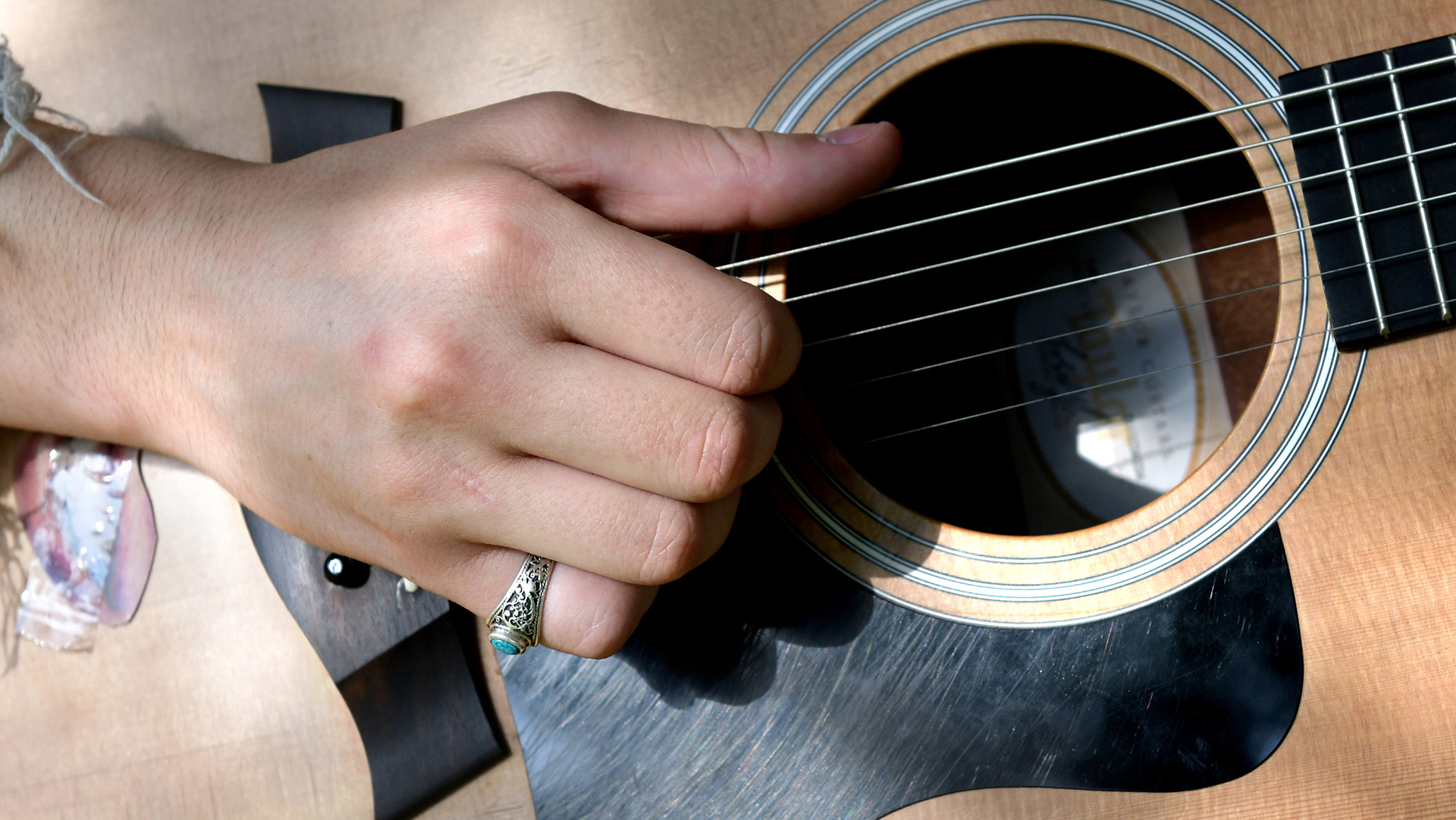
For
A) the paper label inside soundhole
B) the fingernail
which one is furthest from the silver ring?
the paper label inside soundhole

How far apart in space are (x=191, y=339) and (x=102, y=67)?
385 millimetres

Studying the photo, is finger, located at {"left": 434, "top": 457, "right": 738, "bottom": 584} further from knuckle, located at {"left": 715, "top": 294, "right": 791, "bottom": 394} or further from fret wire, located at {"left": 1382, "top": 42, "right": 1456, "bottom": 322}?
fret wire, located at {"left": 1382, "top": 42, "right": 1456, "bottom": 322}

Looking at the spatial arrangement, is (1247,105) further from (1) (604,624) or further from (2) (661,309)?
(1) (604,624)

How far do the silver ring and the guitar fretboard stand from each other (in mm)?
680

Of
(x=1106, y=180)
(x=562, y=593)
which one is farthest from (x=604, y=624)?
(x=1106, y=180)

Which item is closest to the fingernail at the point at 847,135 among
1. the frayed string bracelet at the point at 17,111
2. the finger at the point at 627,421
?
the finger at the point at 627,421

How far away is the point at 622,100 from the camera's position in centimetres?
79

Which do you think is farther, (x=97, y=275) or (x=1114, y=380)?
(x=1114, y=380)

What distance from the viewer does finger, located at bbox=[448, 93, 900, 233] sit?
25.0 inches

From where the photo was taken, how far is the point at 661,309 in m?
0.58

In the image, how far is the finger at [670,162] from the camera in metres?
0.64

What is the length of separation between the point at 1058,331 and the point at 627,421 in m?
0.71

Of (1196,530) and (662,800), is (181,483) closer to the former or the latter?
(662,800)

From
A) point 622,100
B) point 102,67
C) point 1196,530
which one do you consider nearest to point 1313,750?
point 1196,530
